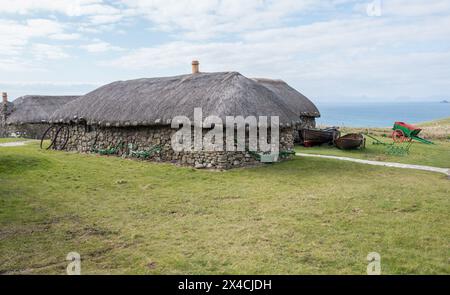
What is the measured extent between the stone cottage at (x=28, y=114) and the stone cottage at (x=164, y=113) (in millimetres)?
12064

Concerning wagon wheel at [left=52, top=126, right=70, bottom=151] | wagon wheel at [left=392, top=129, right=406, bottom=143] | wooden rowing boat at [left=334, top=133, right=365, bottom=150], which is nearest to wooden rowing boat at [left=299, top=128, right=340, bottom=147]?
wooden rowing boat at [left=334, top=133, right=365, bottom=150]

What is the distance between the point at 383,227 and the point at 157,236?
4542 millimetres

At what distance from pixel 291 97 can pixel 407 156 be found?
10.6 meters

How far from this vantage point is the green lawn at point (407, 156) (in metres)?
17.1

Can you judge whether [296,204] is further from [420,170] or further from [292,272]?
[420,170]

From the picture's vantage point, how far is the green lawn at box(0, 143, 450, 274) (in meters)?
6.22

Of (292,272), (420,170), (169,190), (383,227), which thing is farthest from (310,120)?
(292,272)

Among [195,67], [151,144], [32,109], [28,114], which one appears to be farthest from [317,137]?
[32,109]

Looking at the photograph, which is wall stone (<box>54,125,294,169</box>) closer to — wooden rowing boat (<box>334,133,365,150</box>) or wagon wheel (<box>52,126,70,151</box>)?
wagon wheel (<box>52,126,70,151</box>)

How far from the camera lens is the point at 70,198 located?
10320 mm

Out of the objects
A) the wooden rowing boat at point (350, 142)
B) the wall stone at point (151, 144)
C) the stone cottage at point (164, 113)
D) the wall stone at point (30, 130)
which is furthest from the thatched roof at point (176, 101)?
the wall stone at point (30, 130)

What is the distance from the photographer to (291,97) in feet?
90.2

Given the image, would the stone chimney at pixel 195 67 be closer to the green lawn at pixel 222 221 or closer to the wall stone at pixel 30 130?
the green lawn at pixel 222 221

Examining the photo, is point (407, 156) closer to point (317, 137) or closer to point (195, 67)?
point (317, 137)
